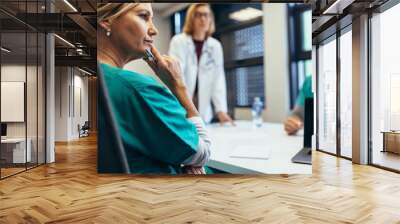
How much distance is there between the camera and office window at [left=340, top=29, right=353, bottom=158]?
6.75 meters

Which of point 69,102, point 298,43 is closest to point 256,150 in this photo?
point 298,43

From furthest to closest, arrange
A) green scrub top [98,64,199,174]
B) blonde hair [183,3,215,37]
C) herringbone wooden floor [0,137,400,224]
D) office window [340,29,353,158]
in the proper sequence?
office window [340,29,353,158] < blonde hair [183,3,215,37] < green scrub top [98,64,199,174] < herringbone wooden floor [0,137,400,224]

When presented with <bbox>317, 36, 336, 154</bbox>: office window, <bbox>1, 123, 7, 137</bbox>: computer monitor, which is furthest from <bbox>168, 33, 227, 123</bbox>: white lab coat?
<bbox>317, 36, 336, 154</bbox>: office window

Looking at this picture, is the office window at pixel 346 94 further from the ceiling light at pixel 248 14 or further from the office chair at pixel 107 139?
the office chair at pixel 107 139

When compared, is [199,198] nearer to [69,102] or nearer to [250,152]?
[250,152]

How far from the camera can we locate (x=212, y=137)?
4785 mm

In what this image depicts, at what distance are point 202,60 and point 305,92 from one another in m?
1.42

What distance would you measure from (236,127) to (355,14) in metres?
3.19

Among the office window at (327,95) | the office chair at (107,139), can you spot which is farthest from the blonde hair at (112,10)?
the office window at (327,95)

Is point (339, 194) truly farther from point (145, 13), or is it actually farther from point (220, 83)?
point (145, 13)

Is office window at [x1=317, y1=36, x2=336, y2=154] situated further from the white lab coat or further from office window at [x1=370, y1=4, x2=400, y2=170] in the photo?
the white lab coat

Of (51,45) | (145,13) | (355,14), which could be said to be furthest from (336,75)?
(51,45)

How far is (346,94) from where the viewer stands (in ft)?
22.9

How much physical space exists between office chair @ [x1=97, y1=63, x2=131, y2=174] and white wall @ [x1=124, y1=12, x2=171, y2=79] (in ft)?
1.55
